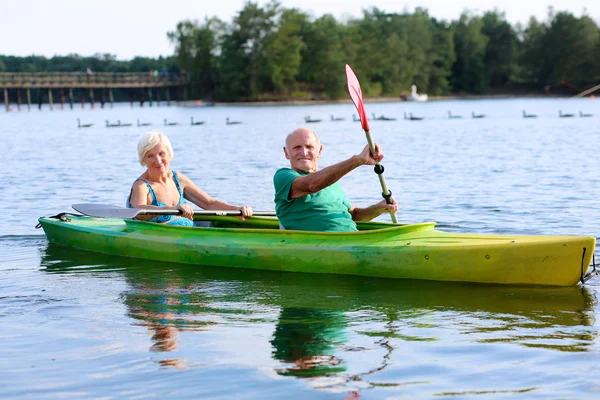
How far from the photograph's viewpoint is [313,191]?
7.04 metres

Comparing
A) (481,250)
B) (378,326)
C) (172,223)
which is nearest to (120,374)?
(378,326)

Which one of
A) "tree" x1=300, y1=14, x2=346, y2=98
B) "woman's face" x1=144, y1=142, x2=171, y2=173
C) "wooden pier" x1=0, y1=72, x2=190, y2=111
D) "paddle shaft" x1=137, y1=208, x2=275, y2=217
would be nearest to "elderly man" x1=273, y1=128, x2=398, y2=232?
"paddle shaft" x1=137, y1=208, x2=275, y2=217

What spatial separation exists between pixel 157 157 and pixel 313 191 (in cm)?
194

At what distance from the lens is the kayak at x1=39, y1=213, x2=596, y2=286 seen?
6.97 m

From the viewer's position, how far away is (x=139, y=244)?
9.10m

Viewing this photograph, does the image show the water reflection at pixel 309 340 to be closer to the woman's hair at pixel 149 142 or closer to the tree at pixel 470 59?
the woman's hair at pixel 149 142

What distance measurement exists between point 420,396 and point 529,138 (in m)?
29.1

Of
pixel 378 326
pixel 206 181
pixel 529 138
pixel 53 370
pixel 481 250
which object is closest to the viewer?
pixel 53 370

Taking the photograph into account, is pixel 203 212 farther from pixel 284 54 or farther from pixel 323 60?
pixel 323 60

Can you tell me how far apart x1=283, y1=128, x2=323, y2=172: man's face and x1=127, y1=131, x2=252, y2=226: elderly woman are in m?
1.60

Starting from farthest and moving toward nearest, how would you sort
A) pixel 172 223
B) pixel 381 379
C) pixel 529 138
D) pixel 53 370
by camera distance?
pixel 529 138 → pixel 172 223 → pixel 53 370 → pixel 381 379

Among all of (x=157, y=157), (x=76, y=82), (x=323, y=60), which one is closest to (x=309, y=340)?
(x=157, y=157)

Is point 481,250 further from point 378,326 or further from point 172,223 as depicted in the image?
point 172,223

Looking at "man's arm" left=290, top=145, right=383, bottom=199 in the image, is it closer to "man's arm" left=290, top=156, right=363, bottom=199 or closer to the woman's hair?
"man's arm" left=290, top=156, right=363, bottom=199
